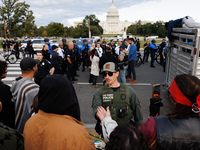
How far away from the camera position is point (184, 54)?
5.14 meters

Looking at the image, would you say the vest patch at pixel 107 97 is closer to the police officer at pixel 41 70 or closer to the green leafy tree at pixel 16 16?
the police officer at pixel 41 70

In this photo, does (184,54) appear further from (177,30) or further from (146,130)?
(146,130)

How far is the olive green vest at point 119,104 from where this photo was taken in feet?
8.77

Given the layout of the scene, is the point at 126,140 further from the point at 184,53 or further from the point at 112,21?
the point at 112,21

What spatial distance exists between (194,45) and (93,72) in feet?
14.9

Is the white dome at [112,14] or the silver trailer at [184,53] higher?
the white dome at [112,14]

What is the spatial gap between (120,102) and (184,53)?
11.1ft

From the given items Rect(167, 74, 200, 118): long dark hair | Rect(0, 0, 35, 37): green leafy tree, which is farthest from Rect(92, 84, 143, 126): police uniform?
→ Rect(0, 0, 35, 37): green leafy tree

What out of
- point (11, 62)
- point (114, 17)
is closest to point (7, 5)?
point (11, 62)

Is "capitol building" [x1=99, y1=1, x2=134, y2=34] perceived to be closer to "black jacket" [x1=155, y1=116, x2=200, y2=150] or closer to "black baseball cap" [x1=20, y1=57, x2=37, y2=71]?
"black baseball cap" [x1=20, y1=57, x2=37, y2=71]

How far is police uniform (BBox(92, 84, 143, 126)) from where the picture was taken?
2.68 metres

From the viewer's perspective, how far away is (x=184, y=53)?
16.9 ft

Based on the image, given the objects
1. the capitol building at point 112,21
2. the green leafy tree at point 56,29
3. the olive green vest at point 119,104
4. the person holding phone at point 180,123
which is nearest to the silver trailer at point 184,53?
the olive green vest at point 119,104

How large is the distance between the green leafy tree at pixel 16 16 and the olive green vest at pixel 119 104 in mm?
35566
